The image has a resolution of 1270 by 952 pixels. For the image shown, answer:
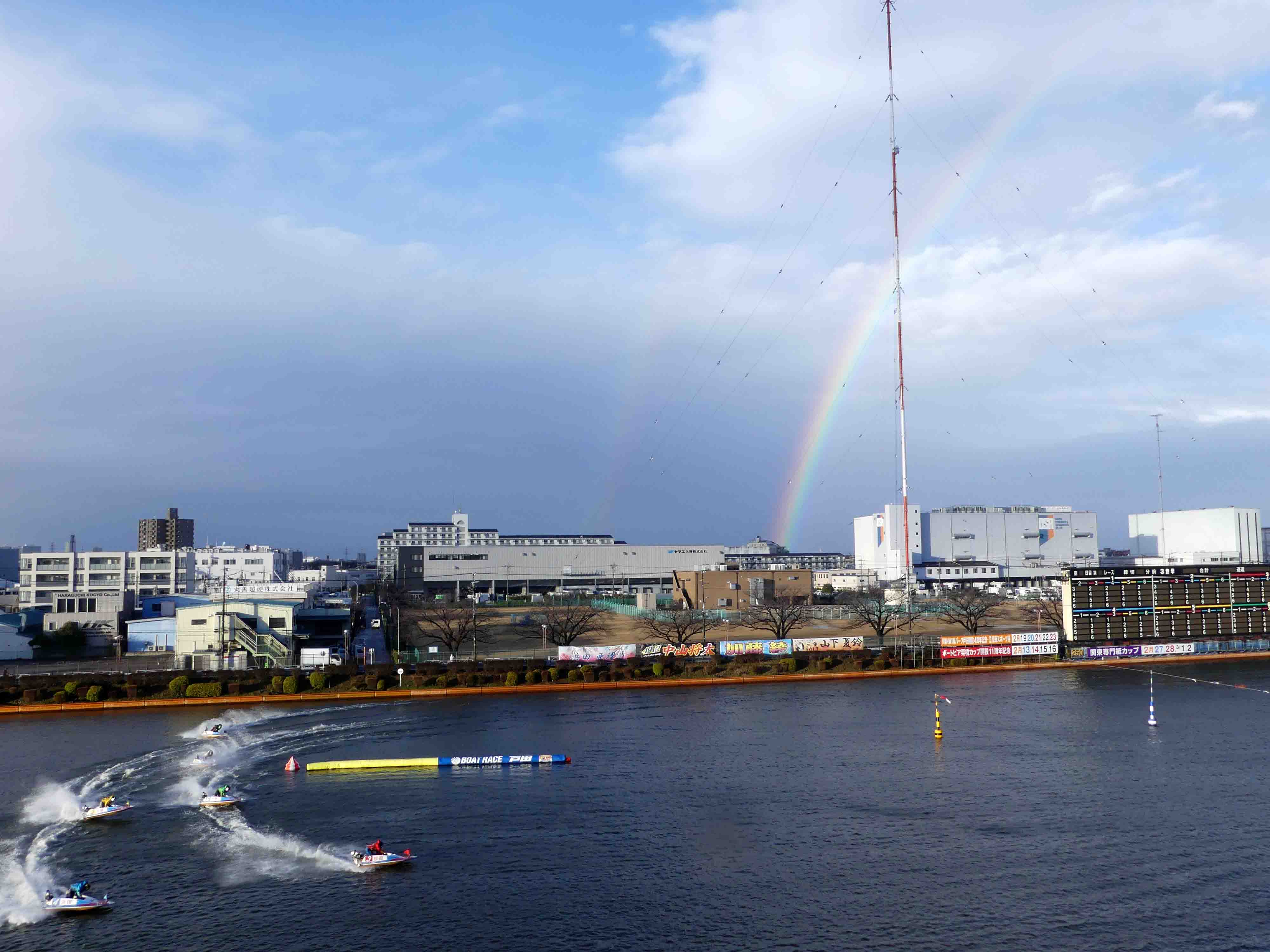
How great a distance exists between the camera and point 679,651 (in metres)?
46.8

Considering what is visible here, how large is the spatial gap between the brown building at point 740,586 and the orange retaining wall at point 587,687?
2650 centimetres

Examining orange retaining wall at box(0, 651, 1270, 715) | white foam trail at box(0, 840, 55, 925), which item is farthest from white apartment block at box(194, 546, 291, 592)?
white foam trail at box(0, 840, 55, 925)

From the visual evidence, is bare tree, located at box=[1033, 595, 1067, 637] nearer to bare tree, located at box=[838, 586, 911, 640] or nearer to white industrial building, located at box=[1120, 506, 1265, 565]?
bare tree, located at box=[838, 586, 911, 640]

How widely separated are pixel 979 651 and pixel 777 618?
1470cm

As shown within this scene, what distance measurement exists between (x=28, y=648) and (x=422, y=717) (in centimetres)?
3023

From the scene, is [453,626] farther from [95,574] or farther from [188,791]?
[188,791]

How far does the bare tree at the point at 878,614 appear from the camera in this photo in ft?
184

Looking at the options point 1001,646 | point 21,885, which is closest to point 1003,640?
point 1001,646

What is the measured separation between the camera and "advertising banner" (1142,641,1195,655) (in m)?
48.2

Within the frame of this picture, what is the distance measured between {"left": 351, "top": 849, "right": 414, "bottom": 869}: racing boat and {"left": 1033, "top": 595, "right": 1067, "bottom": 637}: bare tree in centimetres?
4313

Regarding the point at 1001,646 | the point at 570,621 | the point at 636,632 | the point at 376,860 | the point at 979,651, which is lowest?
the point at 376,860

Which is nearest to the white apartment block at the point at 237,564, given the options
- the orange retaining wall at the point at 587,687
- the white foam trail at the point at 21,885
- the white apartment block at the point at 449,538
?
the white apartment block at the point at 449,538

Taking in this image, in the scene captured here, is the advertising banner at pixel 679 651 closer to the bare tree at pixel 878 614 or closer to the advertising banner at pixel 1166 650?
the bare tree at pixel 878 614

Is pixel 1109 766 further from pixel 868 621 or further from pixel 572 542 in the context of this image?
pixel 572 542
